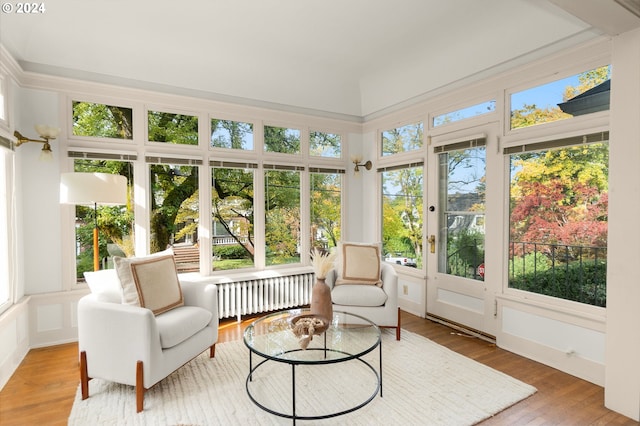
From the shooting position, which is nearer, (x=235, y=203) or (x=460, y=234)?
(x=460, y=234)

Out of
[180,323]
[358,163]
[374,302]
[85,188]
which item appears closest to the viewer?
[180,323]

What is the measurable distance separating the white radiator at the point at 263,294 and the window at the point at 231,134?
167 cm

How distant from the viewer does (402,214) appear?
4.64 metres

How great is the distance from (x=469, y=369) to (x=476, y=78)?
2.79 m

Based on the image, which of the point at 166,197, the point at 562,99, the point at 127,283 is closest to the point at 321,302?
the point at 127,283

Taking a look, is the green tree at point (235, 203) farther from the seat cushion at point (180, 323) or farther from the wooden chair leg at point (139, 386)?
the wooden chair leg at point (139, 386)

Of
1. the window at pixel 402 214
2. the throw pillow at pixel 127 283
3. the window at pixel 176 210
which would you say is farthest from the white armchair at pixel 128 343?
the window at pixel 402 214

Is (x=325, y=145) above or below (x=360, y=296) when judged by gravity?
above

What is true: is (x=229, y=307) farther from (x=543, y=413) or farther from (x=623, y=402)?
(x=623, y=402)

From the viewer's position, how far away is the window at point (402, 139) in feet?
14.3

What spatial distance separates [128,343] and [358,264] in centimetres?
229

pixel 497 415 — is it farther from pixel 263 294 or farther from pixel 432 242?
pixel 263 294

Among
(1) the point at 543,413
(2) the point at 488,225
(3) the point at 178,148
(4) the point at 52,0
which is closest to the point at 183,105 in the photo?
(3) the point at 178,148

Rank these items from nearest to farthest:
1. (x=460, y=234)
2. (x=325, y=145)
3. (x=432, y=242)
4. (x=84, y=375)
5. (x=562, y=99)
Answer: (x=84, y=375)
(x=562, y=99)
(x=460, y=234)
(x=432, y=242)
(x=325, y=145)
